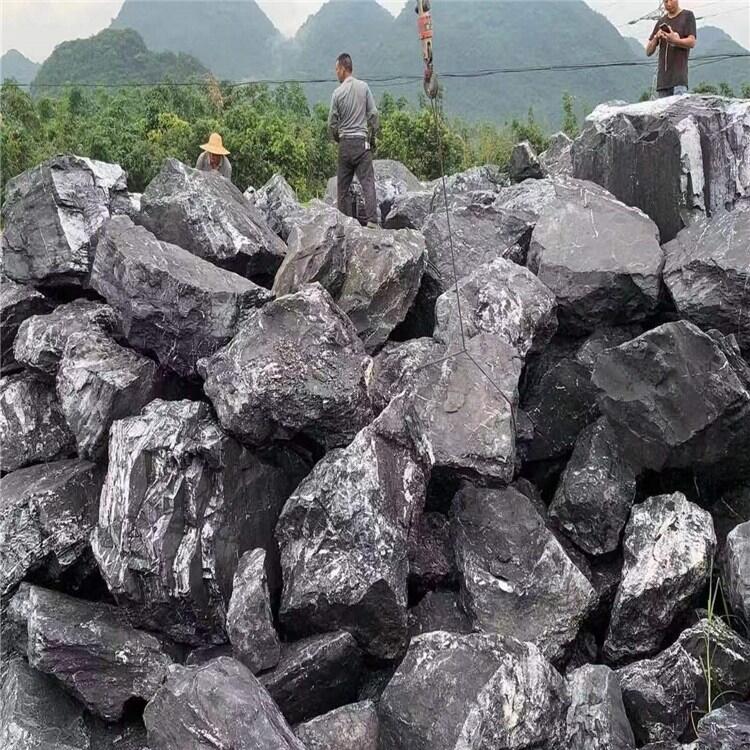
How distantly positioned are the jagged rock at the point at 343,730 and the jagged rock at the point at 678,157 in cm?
466

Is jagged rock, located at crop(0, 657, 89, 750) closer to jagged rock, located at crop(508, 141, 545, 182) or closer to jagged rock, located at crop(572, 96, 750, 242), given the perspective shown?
jagged rock, located at crop(572, 96, 750, 242)

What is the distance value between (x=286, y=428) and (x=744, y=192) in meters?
4.35

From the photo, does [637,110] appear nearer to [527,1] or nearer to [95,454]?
[95,454]

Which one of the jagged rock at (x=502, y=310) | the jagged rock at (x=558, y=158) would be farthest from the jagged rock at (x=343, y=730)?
the jagged rock at (x=558, y=158)

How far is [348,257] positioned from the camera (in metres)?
6.23

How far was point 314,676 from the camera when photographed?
421 cm

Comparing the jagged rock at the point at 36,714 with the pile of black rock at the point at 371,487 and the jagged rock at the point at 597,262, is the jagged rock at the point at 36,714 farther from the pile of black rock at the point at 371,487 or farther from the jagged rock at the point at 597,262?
the jagged rock at the point at 597,262

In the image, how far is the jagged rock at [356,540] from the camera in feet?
14.3


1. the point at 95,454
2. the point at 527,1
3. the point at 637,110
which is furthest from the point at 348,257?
the point at 527,1

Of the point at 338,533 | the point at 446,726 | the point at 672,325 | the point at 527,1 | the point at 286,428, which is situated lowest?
the point at 446,726

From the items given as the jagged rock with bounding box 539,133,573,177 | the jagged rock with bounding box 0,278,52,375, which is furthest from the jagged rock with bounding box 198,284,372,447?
the jagged rock with bounding box 539,133,573,177

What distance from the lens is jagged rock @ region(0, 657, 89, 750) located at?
434cm

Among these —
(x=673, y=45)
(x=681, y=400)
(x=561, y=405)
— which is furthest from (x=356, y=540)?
(x=673, y=45)

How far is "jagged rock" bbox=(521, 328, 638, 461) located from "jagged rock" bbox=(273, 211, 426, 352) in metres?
1.20
